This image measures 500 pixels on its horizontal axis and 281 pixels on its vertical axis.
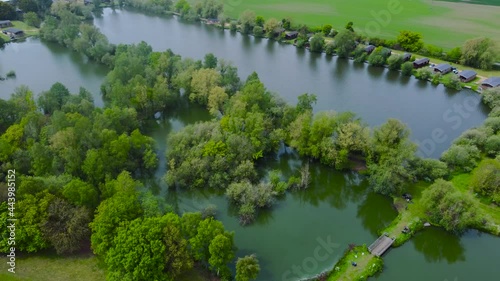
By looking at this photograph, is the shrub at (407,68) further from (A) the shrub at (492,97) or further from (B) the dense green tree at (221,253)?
(B) the dense green tree at (221,253)

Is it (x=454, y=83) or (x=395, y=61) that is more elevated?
(x=395, y=61)

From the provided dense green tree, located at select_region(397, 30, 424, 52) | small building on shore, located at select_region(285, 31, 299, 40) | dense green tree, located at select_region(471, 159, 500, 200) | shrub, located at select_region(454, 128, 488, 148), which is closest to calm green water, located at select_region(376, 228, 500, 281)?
dense green tree, located at select_region(471, 159, 500, 200)

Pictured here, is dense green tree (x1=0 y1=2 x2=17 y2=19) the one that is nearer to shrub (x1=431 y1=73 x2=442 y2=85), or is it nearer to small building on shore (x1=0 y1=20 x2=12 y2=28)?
small building on shore (x1=0 y1=20 x2=12 y2=28)

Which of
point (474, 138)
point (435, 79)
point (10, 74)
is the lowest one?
point (10, 74)

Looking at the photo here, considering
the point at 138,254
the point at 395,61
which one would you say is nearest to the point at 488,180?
the point at 395,61

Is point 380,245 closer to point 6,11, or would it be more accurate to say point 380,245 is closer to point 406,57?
point 406,57

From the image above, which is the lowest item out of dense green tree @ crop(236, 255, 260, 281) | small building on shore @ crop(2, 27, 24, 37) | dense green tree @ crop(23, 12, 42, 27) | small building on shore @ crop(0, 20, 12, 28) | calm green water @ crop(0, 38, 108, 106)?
dense green tree @ crop(236, 255, 260, 281)

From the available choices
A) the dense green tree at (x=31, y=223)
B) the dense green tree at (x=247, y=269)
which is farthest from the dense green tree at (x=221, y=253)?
the dense green tree at (x=31, y=223)
